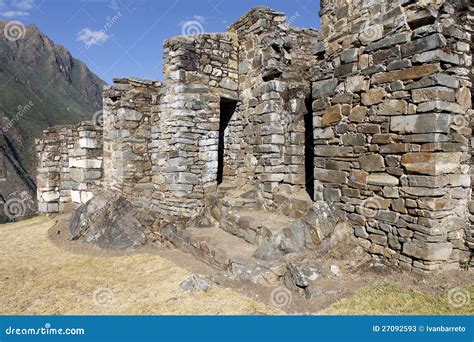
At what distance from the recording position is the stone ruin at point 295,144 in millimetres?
4867

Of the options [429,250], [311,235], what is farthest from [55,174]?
[429,250]

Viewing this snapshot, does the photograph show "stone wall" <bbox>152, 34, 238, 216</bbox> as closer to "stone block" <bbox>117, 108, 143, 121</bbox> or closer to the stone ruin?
the stone ruin

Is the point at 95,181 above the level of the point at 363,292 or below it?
above

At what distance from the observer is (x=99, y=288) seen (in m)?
6.02

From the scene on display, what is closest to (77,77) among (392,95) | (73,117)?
(73,117)

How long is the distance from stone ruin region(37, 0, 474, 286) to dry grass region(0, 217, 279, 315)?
80cm

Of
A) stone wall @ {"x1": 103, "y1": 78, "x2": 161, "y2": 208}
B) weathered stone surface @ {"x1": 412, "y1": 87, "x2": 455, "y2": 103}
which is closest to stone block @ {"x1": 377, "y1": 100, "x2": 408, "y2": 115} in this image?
weathered stone surface @ {"x1": 412, "y1": 87, "x2": 455, "y2": 103}

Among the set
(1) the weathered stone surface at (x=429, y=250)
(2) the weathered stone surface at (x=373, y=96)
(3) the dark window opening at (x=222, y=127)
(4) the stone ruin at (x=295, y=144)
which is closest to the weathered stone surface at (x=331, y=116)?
(4) the stone ruin at (x=295, y=144)

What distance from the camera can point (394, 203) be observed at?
518cm

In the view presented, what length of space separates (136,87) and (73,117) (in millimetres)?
79173

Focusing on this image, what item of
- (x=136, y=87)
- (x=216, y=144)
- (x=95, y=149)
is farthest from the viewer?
(x=95, y=149)

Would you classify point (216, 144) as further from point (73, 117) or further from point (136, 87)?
point (73, 117)

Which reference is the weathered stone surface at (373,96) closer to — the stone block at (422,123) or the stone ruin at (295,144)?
the stone ruin at (295,144)

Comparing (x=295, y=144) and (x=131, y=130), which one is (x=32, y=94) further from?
(x=295, y=144)
